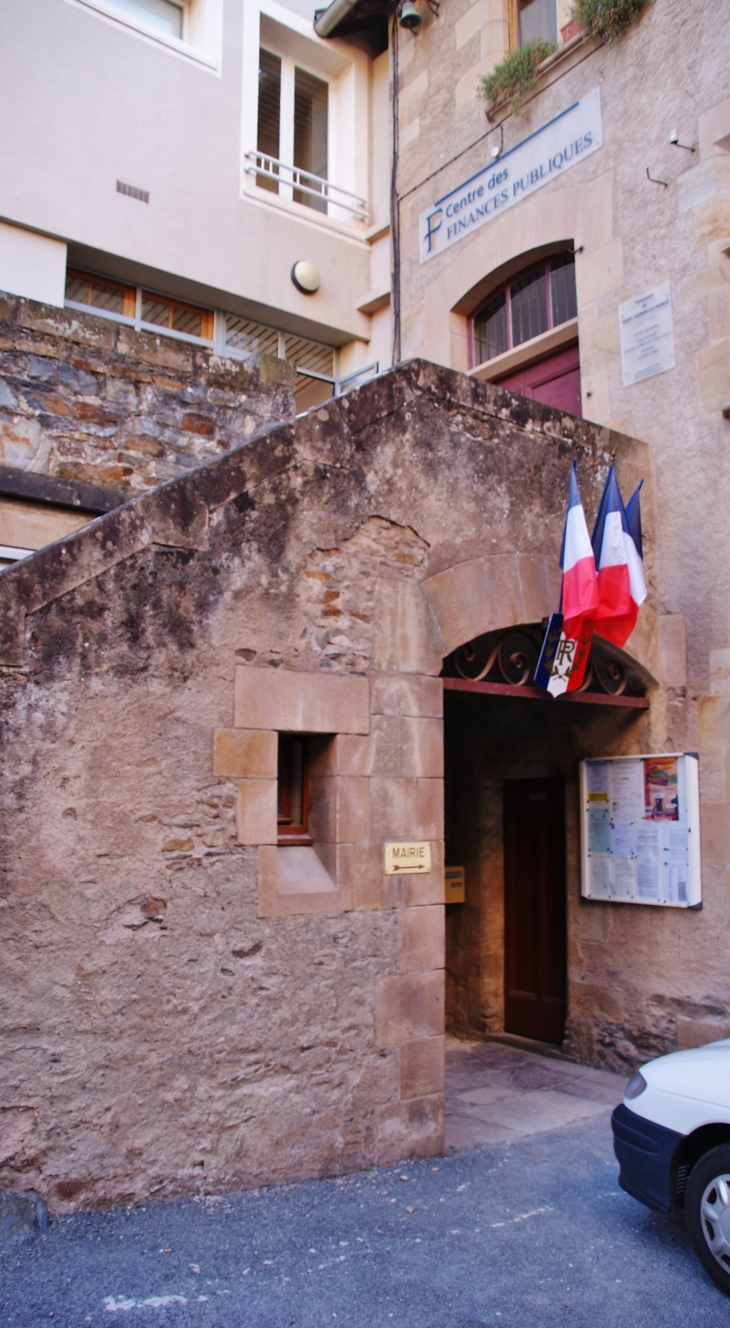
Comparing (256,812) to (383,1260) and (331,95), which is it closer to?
(383,1260)

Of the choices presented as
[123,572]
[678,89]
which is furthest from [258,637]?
[678,89]

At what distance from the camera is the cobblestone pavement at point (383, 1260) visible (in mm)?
3324

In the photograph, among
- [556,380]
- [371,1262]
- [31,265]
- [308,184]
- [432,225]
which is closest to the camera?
[371,1262]

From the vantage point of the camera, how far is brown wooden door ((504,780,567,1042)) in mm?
7523

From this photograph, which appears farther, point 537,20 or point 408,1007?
point 537,20

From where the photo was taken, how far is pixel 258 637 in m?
4.59

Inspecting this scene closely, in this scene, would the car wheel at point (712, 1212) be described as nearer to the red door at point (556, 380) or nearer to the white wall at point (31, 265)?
the red door at point (556, 380)

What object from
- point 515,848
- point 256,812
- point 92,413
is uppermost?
point 92,413

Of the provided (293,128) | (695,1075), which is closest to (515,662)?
(695,1075)

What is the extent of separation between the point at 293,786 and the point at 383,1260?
2.13m

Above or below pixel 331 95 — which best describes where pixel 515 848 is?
below

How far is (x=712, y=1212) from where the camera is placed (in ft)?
11.8

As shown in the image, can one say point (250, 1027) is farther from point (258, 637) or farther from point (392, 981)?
point (258, 637)

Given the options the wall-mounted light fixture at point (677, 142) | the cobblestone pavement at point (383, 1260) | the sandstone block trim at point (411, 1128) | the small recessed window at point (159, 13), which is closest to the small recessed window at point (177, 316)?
the small recessed window at point (159, 13)
